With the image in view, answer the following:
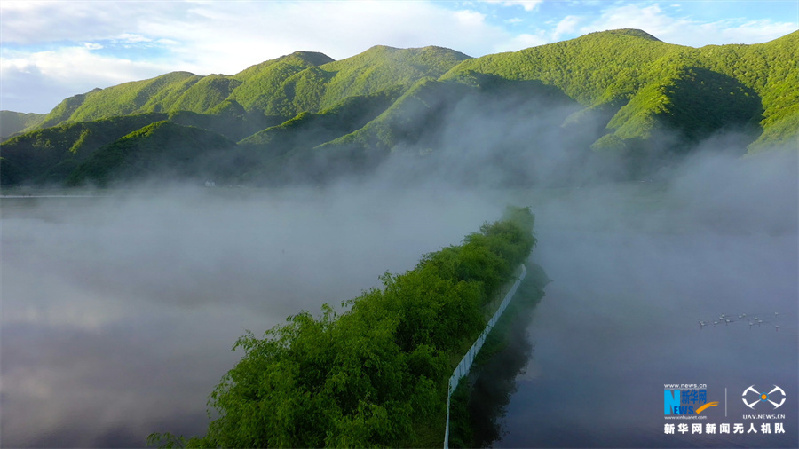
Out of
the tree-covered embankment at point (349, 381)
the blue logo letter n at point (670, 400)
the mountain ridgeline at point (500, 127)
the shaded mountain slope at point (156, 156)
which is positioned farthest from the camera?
the mountain ridgeline at point (500, 127)

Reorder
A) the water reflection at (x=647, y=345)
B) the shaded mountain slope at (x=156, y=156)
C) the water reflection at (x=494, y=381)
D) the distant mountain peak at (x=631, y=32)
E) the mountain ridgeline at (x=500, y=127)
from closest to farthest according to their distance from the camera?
the water reflection at (x=494, y=381), the water reflection at (x=647, y=345), the shaded mountain slope at (x=156, y=156), the mountain ridgeline at (x=500, y=127), the distant mountain peak at (x=631, y=32)

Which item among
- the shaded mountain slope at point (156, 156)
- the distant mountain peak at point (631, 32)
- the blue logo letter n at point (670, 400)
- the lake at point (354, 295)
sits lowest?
the blue logo letter n at point (670, 400)

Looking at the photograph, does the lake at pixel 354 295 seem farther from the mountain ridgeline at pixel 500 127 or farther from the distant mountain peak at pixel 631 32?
the distant mountain peak at pixel 631 32

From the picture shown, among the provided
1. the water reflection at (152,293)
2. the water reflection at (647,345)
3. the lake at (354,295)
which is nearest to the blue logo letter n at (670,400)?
the water reflection at (647,345)

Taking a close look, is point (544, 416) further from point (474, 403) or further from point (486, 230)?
point (486, 230)

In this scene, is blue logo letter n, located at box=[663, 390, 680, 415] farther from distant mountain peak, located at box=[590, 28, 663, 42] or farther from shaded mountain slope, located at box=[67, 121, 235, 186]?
distant mountain peak, located at box=[590, 28, 663, 42]

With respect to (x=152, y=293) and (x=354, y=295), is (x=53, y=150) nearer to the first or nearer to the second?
(x=152, y=293)

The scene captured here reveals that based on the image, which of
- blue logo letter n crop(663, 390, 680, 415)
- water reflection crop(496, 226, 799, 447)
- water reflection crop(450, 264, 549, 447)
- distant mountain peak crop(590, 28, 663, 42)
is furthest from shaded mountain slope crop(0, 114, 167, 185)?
distant mountain peak crop(590, 28, 663, 42)
